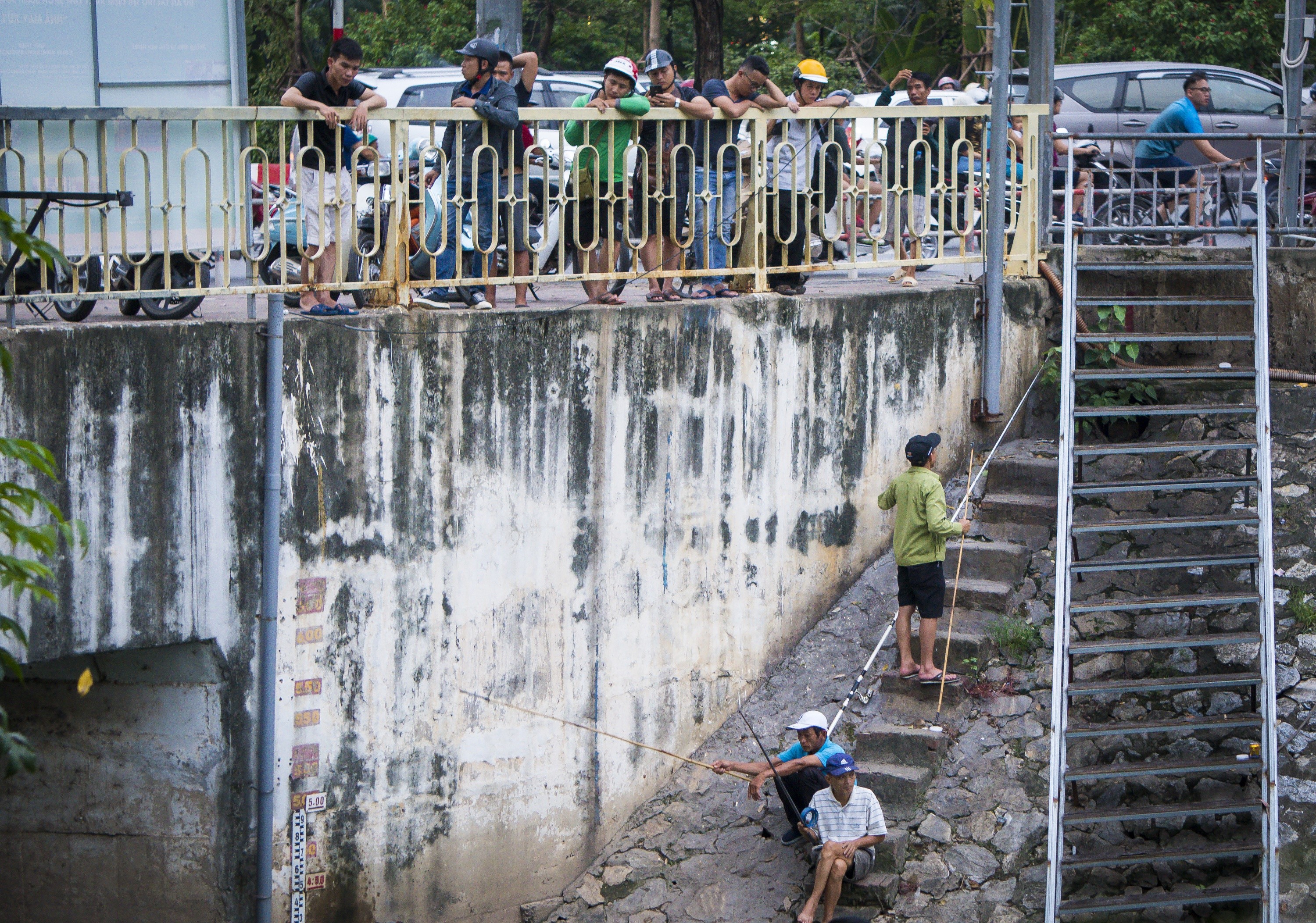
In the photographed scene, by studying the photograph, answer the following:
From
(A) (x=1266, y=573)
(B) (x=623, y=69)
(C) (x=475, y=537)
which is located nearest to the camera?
(C) (x=475, y=537)

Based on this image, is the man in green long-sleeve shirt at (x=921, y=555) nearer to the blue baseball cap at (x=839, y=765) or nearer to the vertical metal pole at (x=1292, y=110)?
the blue baseball cap at (x=839, y=765)

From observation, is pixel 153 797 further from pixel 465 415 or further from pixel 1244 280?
pixel 1244 280

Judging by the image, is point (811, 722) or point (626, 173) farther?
point (626, 173)

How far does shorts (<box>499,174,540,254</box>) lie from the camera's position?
7.77m

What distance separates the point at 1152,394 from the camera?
30.5ft

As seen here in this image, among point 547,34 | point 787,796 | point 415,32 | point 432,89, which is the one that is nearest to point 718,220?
point 787,796

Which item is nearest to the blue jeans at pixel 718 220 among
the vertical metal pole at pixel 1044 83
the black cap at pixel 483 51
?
the black cap at pixel 483 51

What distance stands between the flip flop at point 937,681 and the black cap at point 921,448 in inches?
47.5

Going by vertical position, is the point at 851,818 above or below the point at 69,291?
below

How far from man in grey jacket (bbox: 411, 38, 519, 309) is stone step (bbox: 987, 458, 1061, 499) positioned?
3.54 metres

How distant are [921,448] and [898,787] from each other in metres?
1.89

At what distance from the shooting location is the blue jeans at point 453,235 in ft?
24.9

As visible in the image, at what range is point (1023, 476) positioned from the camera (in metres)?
A: 9.35

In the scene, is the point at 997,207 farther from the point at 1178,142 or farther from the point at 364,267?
the point at 364,267
